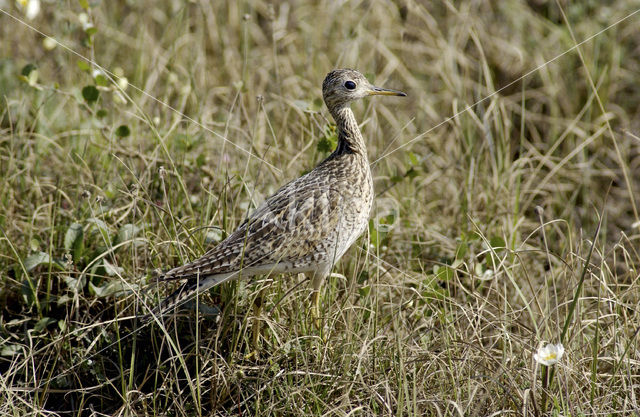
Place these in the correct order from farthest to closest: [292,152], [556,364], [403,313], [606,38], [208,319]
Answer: [606,38]
[292,152]
[403,313]
[208,319]
[556,364]

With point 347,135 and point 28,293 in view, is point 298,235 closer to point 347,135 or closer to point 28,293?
point 347,135

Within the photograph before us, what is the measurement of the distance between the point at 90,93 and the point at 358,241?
2089 millimetres

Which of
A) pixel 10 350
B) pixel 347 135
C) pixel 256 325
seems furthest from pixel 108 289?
pixel 347 135

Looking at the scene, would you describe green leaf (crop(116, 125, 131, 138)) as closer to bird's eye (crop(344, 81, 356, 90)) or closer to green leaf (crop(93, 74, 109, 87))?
green leaf (crop(93, 74, 109, 87))

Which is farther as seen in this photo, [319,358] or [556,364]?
[319,358]

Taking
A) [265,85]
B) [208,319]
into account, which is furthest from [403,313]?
[265,85]

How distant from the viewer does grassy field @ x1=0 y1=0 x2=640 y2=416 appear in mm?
4258

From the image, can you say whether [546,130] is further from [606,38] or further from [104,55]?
[104,55]

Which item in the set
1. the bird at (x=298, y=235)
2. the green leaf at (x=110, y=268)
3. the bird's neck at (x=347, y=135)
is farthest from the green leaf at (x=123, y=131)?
the bird's neck at (x=347, y=135)

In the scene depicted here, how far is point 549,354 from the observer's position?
372 cm

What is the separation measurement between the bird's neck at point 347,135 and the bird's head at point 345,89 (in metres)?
0.06

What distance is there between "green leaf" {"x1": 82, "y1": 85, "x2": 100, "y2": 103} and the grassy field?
0.04 ft

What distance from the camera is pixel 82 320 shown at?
4.88 meters

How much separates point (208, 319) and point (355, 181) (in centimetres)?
116
